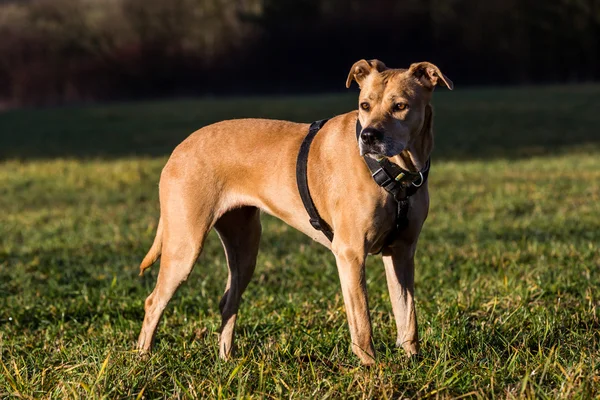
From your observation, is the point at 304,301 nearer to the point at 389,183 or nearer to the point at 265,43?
the point at 389,183

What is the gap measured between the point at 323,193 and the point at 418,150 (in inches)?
22.9

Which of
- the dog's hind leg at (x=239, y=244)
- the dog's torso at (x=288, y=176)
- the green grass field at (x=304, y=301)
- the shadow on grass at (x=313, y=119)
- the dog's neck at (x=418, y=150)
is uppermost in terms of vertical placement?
the dog's neck at (x=418, y=150)

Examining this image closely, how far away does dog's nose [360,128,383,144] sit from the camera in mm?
4262

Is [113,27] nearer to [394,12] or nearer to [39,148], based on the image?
[394,12]

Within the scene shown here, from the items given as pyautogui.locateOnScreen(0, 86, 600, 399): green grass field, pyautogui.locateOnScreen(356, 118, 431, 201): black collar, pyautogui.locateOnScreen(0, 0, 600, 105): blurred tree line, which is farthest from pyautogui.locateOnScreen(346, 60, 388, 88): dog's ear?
pyautogui.locateOnScreen(0, 0, 600, 105): blurred tree line

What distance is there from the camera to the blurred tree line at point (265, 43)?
41.9 metres

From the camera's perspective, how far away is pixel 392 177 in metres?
4.41

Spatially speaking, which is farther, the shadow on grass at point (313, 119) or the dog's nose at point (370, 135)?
the shadow on grass at point (313, 119)

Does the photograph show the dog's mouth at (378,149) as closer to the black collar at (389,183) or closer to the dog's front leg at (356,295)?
the black collar at (389,183)

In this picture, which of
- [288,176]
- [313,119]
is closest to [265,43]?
[313,119]

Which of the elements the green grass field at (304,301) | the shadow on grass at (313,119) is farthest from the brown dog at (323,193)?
the shadow on grass at (313,119)

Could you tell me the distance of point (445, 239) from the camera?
8.82 meters

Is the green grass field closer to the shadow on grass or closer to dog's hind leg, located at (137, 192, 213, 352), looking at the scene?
dog's hind leg, located at (137, 192, 213, 352)

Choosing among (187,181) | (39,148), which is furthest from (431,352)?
(39,148)
